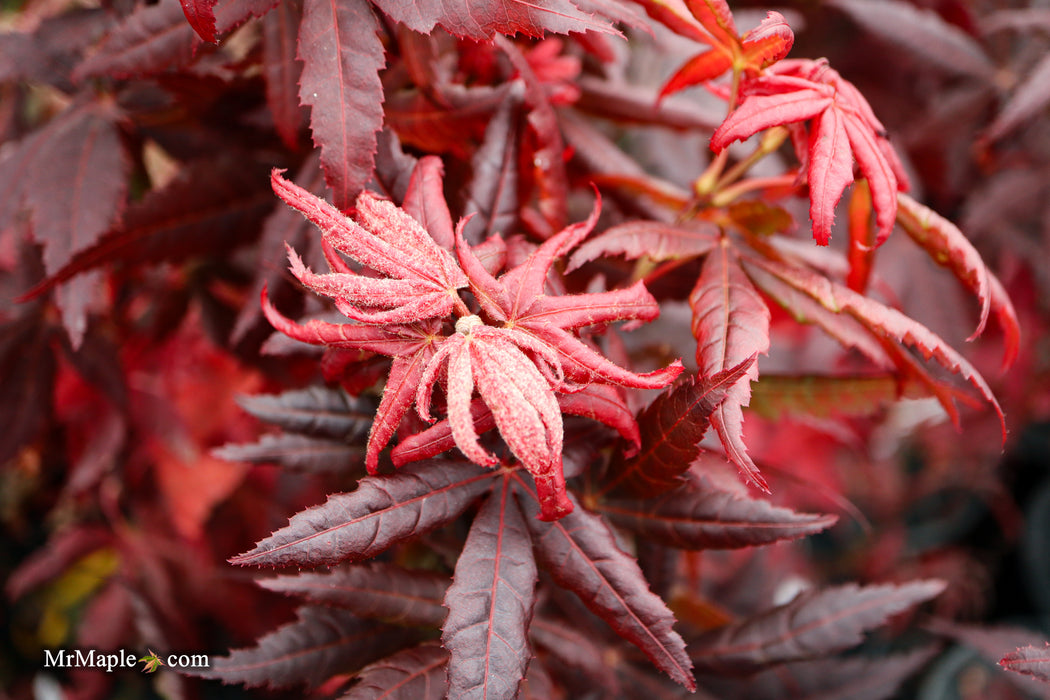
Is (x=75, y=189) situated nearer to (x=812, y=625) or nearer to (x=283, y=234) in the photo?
(x=283, y=234)

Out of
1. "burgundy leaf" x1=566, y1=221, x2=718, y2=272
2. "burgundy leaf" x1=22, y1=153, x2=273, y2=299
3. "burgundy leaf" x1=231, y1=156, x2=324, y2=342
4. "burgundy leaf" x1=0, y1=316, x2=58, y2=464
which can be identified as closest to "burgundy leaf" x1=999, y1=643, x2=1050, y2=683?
"burgundy leaf" x1=566, y1=221, x2=718, y2=272

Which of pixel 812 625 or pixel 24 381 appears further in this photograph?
pixel 24 381

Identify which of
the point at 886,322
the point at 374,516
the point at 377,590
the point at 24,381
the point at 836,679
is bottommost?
the point at 836,679

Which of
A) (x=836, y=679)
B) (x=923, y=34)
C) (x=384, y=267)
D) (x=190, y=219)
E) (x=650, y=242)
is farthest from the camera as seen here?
(x=923, y=34)

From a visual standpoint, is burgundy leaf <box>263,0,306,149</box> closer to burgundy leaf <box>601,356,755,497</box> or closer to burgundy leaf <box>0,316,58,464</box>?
burgundy leaf <box>601,356,755,497</box>

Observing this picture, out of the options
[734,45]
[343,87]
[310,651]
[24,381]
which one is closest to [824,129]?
[734,45]

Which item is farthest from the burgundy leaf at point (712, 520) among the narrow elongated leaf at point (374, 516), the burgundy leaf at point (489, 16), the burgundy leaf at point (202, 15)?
the burgundy leaf at point (202, 15)
